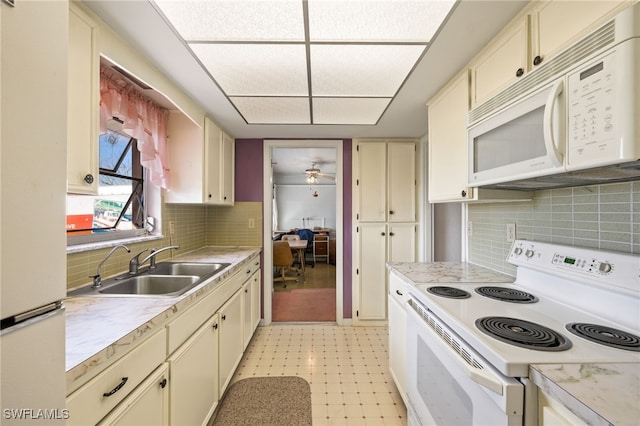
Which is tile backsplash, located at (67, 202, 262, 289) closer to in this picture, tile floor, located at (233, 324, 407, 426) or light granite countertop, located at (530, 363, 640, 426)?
tile floor, located at (233, 324, 407, 426)

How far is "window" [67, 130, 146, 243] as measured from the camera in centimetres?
152

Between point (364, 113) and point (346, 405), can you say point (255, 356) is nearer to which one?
point (346, 405)

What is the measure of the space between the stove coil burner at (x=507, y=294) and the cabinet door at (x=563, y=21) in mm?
987

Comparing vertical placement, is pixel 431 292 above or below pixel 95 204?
below

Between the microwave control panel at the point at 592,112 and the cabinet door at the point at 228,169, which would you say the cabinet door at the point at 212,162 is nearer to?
the cabinet door at the point at 228,169

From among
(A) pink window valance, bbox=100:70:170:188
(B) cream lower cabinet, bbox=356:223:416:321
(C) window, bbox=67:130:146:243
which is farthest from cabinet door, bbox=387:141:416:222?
(C) window, bbox=67:130:146:243

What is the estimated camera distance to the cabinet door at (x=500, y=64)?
1.08 metres

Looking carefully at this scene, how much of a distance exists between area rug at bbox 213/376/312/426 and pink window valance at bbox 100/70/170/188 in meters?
1.65

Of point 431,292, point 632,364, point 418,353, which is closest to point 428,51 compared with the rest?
point 431,292

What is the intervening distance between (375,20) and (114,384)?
1.65 metres

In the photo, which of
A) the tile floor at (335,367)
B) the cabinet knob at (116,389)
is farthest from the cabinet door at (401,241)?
the cabinet knob at (116,389)

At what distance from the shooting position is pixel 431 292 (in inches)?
49.7

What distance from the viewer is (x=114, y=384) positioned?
77 centimetres

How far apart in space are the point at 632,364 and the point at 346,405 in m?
1.51
